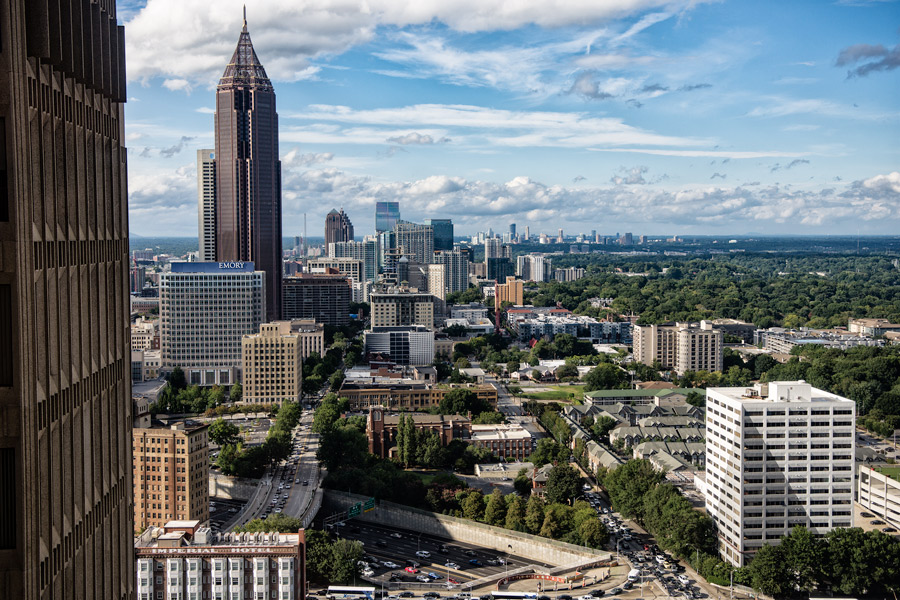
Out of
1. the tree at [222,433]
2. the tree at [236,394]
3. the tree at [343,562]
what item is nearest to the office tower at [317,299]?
the tree at [236,394]

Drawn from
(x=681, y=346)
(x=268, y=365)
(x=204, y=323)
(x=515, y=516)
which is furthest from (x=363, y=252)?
(x=515, y=516)

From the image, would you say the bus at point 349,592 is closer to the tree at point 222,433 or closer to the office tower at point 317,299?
the tree at point 222,433

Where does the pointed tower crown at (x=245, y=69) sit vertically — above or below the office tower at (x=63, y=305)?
above

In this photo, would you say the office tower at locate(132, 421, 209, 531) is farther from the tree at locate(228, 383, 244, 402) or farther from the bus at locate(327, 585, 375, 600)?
the tree at locate(228, 383, 244, 402)

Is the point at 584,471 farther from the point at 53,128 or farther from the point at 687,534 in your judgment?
the point at 53,128

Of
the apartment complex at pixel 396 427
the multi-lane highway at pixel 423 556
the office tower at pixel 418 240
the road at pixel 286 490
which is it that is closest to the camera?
the multi-lane highway at pixel 423 556

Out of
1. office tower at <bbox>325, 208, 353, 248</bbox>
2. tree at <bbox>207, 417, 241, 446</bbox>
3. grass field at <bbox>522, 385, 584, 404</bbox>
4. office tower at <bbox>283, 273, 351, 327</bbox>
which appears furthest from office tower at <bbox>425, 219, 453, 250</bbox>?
tree at <bbox>207, 417, 241, 446</bbox>

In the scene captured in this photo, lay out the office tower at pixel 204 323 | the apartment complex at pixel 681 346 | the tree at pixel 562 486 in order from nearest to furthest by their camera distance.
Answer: the tree at pixel 562 486
the office tower at pixel 204 323
the apartment complex at pixel 681 346
